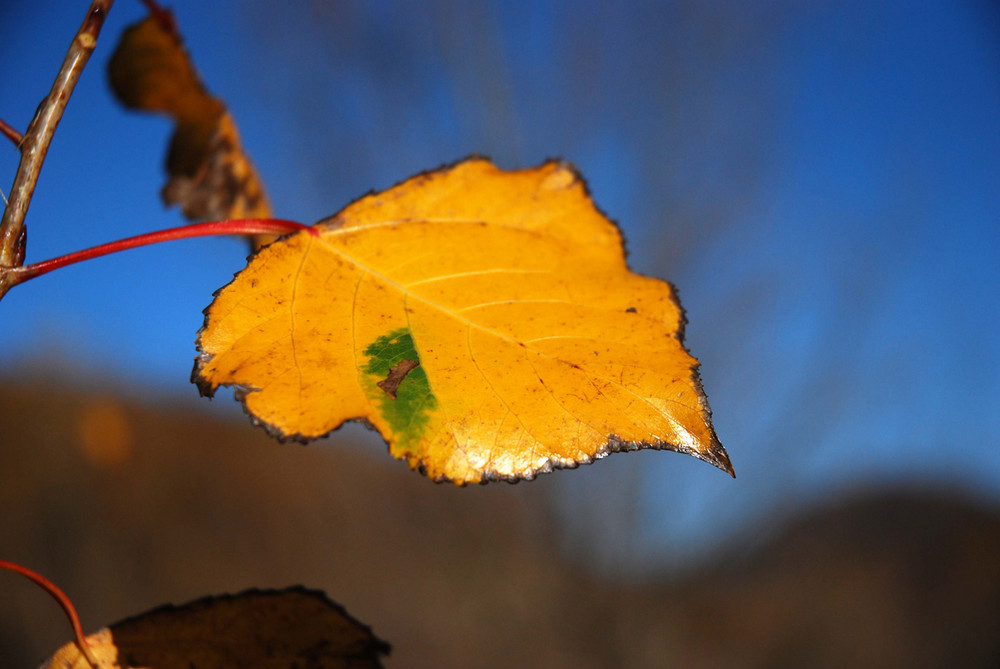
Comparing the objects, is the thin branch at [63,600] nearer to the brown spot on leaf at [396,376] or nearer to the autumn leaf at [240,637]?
the autumn leaf at [240,637]

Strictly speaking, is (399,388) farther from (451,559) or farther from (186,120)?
(451,559)

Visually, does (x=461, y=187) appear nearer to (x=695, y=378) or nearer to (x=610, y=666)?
(x=695, y=378)

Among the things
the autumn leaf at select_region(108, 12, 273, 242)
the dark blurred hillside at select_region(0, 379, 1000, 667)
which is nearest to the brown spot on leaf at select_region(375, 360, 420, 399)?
the autumn leaf at select_region(108, 12, 273, 242)

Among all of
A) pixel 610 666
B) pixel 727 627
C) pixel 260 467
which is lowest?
pixel 610 666

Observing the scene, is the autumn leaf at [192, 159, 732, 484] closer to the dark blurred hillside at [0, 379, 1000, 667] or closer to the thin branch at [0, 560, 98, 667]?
the thin branch at [0, 560, 98, 667]

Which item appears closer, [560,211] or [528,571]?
[560,211]

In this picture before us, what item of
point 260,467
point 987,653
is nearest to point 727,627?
point 987,653

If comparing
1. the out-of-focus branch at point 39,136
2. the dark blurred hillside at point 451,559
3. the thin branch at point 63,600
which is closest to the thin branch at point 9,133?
the out-of-focus branch at point 39,136
